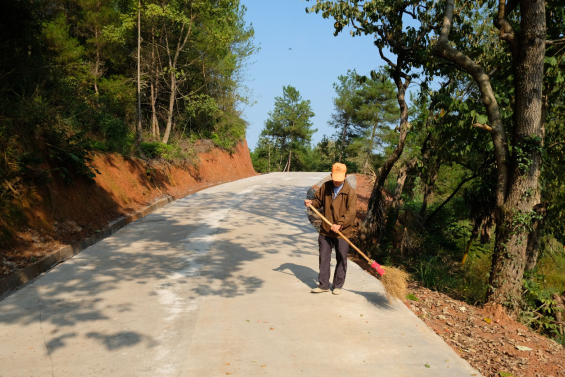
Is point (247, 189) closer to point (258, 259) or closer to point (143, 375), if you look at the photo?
point (258, 259)

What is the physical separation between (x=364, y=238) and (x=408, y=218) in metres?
1.97

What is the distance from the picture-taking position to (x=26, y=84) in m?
11.5

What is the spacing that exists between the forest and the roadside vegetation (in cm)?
720

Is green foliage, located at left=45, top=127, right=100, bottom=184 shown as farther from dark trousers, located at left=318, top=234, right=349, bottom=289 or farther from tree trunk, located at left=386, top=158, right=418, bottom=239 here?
tree trunk, located at left=386, top=158, right=418, bottom=239

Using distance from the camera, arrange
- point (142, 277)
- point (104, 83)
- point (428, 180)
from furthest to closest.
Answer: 1. point (104, 83)
2. point (428, 180)
3. point (142, 277)

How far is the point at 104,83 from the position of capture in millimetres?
23453

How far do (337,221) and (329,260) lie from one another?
0.62 meters

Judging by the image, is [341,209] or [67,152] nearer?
[341,209]

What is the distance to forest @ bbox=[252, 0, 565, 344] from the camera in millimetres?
6602

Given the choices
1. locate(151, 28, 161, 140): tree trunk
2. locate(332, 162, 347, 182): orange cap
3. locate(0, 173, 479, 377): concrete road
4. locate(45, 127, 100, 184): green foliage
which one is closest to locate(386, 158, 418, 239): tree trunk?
locate(0, 173, 479, 377): concrete road

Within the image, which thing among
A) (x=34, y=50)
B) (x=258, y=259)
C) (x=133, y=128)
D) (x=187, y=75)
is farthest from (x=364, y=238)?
(x=187, y=75)

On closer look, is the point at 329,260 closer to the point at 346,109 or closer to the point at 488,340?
the point at 488,340

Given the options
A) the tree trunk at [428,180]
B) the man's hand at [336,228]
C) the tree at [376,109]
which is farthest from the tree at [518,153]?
the tree at [376,109]

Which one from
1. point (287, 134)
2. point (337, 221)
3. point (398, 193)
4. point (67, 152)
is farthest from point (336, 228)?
point (287, 134)
